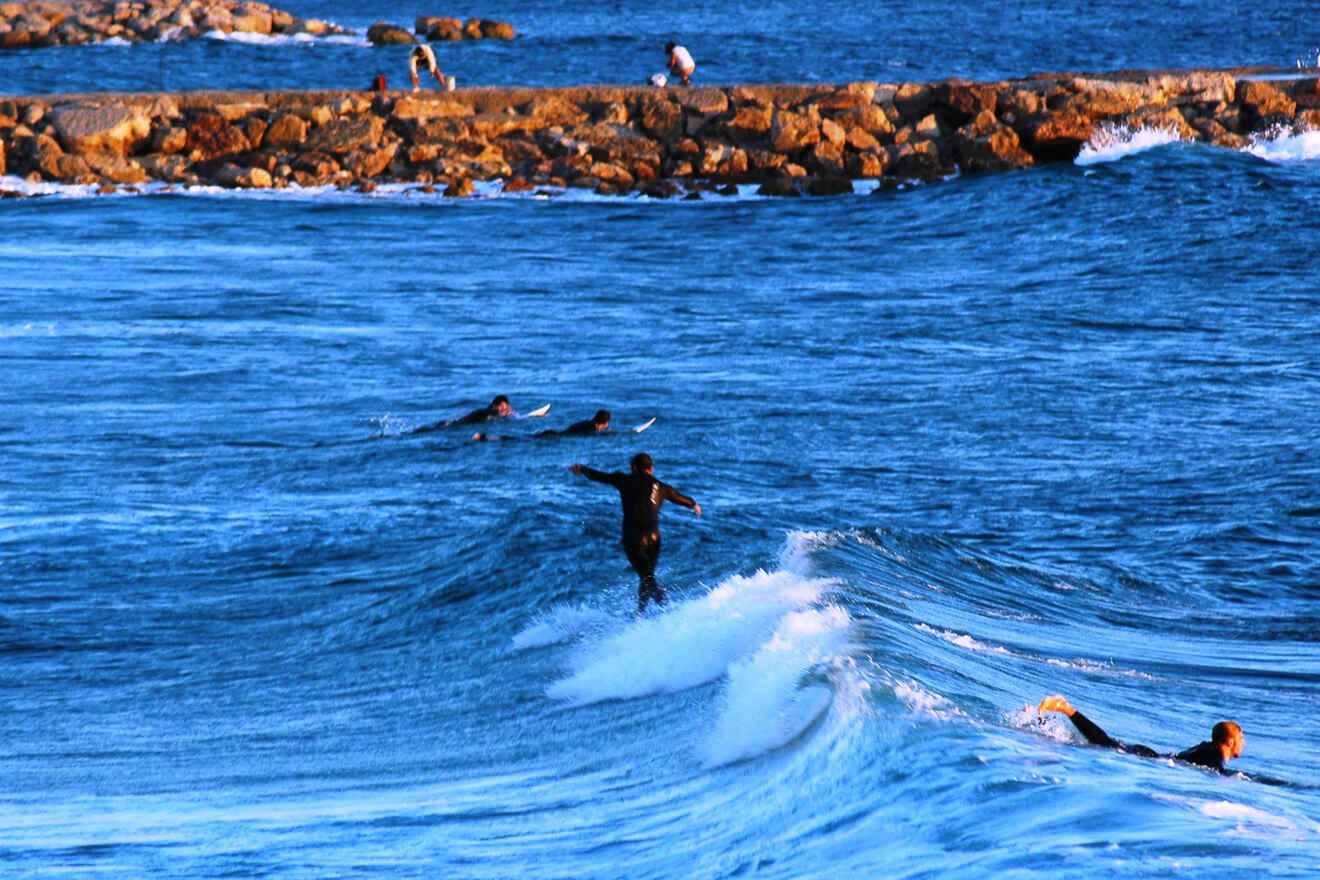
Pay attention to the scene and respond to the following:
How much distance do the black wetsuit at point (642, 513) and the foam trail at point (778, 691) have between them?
1754 millimetres

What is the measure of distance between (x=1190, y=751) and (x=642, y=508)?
4725 millimetres

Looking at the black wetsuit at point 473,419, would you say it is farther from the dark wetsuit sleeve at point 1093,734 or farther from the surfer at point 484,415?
the dark wetsuit sleeve at point 1093,734

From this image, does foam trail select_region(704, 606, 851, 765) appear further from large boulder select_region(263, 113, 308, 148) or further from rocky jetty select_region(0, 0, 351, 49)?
rocky jetty select_region(0, 0, 351, 49)

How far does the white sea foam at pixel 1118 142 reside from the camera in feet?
111

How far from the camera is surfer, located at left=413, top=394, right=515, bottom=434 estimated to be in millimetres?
18906

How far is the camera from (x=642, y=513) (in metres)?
13.0

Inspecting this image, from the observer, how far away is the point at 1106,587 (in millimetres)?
14805

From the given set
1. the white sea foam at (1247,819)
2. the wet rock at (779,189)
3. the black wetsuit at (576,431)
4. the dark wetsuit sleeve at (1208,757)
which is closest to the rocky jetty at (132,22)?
the wet rock at (779,189)

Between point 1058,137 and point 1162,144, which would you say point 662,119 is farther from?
point 1162,144

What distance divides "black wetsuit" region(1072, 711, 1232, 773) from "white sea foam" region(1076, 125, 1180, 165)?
25.7 meters

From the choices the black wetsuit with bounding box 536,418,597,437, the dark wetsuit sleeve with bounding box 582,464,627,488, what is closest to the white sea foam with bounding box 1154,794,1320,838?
the dark wetsuit sleeve with bounding box 582,464,627,488

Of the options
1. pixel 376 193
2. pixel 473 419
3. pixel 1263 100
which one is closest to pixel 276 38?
pixel 376 193

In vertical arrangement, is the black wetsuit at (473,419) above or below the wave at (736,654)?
below

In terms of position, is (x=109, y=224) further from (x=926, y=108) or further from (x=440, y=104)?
(x=926, y=108)
